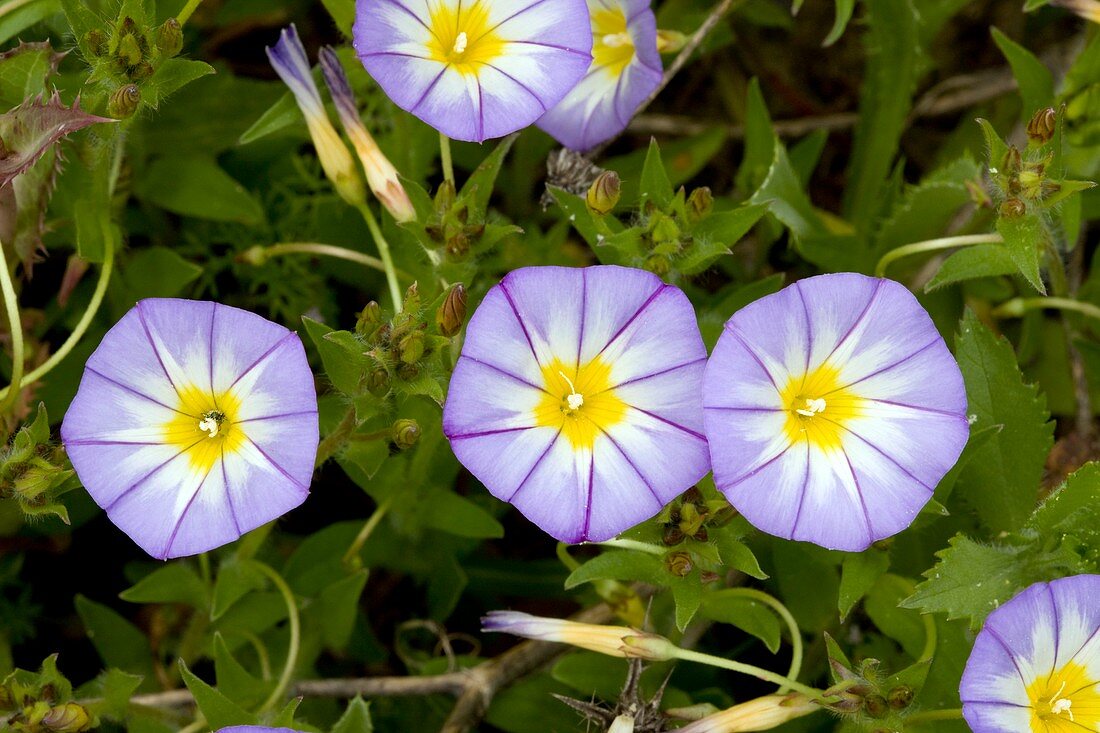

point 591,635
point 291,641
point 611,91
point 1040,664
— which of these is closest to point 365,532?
point 291,641

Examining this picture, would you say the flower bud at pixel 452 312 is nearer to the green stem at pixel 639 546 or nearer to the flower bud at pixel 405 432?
the flower bud at pixel 405 432

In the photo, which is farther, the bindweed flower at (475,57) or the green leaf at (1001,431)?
the green leaf at (1001,431)

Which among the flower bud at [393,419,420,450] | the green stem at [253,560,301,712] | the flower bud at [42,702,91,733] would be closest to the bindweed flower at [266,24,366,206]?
the flower bud at [393,419,420,450]

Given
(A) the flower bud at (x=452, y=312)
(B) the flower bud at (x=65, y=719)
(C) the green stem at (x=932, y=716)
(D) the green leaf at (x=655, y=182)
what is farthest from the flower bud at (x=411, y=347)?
(C) the green stem at (x=932, y=716)

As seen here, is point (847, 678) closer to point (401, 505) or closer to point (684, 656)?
point (684, 656)

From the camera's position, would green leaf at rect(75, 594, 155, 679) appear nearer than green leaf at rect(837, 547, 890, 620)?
No

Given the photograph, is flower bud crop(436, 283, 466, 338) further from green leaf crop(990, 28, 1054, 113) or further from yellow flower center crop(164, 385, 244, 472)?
green leaf crop(990, 28, 1054, 113)

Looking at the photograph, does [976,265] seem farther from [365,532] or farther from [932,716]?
[365,532]
